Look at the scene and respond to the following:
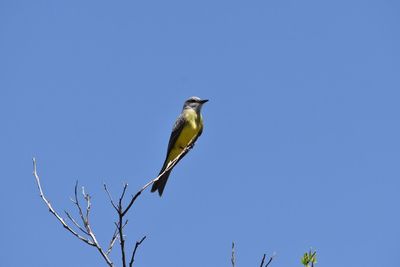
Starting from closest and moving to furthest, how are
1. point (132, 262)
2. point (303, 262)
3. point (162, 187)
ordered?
point (132, 262), point (303, 262), point (162, 187)

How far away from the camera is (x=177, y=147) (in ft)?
26.7

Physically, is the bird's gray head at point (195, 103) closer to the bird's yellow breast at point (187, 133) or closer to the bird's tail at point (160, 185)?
the bird's yellow breast at point (187, 133)

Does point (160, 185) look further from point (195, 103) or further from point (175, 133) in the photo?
point (195, 103)

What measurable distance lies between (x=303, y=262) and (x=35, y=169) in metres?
1.78

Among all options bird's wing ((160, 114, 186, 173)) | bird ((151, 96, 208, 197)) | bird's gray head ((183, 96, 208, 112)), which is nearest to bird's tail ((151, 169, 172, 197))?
bird ((151, 96, 208, 197))

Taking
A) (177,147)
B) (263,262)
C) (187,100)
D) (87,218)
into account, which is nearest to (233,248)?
(263,262)

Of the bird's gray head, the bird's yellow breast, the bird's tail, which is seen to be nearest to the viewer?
the bird's tail

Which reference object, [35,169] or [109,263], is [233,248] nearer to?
[109,263]

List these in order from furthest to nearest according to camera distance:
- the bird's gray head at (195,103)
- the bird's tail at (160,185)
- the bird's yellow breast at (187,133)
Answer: the bird's gray head at (195,103) → the bird's yellow breast at (187,133) → the bird's tail at (160,185)

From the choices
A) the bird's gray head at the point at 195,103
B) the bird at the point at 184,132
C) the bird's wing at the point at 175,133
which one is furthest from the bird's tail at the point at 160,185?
the bird's gray head at the point at 195,103

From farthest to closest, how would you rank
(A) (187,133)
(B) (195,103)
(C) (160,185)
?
1. (B) (195,103)
2. (A) (187,133)
3. (C) (160,185)

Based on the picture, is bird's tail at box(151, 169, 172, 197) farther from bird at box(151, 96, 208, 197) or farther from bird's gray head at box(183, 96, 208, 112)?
bird's gray head at box(183, 96, 208, 112)

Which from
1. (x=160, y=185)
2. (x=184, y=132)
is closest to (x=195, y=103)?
(x=184, y=132)

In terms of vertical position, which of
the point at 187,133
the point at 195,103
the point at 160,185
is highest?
the point at 195,103
